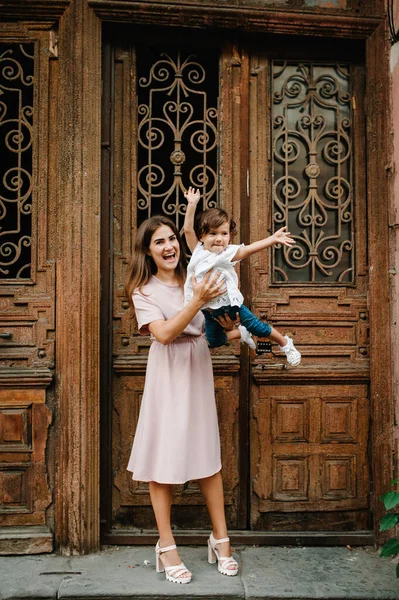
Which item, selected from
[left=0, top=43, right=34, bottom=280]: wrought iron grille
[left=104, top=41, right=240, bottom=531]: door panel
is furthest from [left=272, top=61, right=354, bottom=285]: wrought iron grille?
[left=0, top=43, right=34, bottom=280]: wrought iron grille

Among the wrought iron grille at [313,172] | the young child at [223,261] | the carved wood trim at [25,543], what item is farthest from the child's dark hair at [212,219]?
the carved wood trim at [25,543]

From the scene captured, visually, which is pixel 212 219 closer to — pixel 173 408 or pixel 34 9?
pixel 173 408

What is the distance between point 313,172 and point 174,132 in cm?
105

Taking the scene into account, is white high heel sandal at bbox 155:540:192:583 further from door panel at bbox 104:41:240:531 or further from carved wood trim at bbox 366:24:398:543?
carved wood trim at bbox 366:24:398:543

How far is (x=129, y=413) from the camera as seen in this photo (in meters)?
4.15

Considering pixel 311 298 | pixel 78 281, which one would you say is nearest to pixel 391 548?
pixel 311 298

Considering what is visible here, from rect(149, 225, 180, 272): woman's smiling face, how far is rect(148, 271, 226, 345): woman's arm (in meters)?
0.26

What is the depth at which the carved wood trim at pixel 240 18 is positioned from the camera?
4012 millimetres

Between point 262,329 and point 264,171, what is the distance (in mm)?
1430

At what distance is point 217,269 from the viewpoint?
3406mm

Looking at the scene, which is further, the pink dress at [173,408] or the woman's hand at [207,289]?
the pink dress at [173,408]

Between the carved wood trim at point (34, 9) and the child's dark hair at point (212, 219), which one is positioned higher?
the carved wood trim at point (34, 9)

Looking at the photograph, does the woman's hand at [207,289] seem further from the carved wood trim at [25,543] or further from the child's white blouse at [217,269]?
the carved wood trim at [25,543]

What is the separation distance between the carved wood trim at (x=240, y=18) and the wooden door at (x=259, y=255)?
0.19 metres
